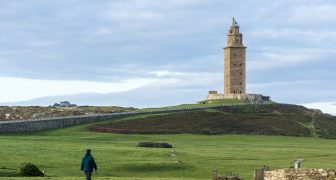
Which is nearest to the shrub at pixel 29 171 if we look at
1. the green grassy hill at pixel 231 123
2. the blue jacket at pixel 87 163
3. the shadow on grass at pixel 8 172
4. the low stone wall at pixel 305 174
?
the shadow on grass at pixel 8 172

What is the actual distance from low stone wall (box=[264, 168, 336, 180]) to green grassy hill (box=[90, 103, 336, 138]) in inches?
3339

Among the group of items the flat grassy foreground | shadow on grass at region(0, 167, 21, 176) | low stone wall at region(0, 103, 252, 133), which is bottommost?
shadow on grass at region(0, 167, 21, 176)

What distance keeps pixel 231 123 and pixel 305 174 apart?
104648 mm

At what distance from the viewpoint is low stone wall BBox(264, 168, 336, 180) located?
34750mm

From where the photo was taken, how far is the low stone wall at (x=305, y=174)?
34.8 m

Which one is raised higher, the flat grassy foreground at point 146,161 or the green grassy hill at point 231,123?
the green grassy hill at point 231,123

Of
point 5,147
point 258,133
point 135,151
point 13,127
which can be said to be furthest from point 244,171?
point 258,133

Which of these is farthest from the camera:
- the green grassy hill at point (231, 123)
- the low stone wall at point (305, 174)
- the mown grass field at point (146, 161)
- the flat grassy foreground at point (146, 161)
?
the green grassy hill at point (231, 123)

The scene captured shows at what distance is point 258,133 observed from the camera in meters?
130

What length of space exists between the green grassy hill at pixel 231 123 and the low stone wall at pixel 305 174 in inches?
3339

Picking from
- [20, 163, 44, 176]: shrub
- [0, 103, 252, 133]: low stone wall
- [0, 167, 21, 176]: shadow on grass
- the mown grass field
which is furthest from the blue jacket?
[0, 103, 252, 133]: low stone wall

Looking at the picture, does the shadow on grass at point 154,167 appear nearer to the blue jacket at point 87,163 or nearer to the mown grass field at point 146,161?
the mown grass field at point 146,161

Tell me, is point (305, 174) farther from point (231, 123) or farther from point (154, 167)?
point (231, 123)

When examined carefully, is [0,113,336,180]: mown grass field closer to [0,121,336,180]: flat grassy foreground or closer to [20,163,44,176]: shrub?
[0,121,336,180]: flat grassy foreground
